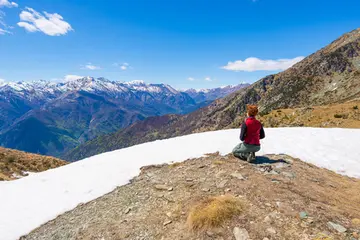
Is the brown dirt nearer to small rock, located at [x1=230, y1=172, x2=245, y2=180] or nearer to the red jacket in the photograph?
the red jacket

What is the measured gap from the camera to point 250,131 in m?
11.5

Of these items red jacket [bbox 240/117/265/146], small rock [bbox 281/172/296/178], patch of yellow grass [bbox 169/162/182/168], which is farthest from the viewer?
patch of yellow grass [bbox 169/162/182/168]

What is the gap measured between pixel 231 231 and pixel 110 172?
318 inches

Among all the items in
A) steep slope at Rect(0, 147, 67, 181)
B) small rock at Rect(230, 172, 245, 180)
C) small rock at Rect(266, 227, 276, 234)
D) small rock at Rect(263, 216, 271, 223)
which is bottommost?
steep slope at Rect(0, 147, 67, 181)

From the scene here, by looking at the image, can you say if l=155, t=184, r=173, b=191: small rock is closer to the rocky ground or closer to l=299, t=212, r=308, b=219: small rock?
the rocky ground

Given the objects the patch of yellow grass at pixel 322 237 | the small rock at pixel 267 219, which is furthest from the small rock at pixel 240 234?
the patch of yellow grass at pixel 322 237

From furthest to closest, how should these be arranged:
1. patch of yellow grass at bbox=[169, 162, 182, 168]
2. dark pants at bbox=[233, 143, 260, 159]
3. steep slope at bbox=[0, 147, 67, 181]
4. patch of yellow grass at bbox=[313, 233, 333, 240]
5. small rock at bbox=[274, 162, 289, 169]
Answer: steep slope at bbox=[0, 147, 67, 181] → patch of yellow grass at bbox=[169, 162, 182, 168] → dark pants at bbox=[233, 143, 260, 159] → small rock at bbox=[274, 162, 289, 169] → patch of yellow grass at bbox=[313, 233, 333, 240]

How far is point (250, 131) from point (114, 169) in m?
7.80

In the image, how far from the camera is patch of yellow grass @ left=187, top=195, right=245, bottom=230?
6.49m

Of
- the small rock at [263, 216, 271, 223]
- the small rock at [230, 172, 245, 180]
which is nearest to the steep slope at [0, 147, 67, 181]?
the small rock at [230, 172, 245, 180]

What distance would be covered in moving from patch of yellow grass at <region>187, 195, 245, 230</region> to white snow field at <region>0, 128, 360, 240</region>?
17.4 feet

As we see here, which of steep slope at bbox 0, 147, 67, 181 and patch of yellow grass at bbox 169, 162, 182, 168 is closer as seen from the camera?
patch of yellow grass at bbox 169, 162, 182, 168

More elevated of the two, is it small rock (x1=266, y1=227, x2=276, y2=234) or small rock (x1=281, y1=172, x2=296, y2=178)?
small rock (x1=281, y1=172, x2=296, y2=178)

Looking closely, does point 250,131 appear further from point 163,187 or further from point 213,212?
point 213,212
